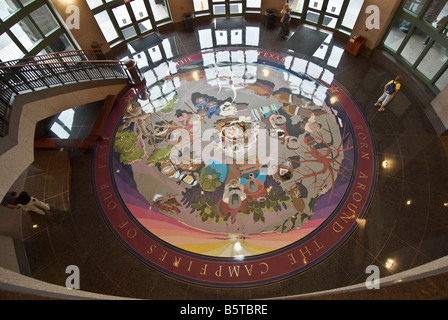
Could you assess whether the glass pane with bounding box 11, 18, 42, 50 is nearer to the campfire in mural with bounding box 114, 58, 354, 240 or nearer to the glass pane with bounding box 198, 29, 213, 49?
the campfire in mural with bounding box 114, 58, 354, 240

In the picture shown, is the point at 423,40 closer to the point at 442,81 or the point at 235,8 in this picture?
the point at 442,81

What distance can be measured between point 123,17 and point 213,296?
12867 mm

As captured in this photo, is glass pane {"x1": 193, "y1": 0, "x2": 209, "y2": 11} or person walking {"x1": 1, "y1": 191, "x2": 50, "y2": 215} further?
glass pane {"x1": 193, "y1": 0, "x2": 209, "y2": 11}

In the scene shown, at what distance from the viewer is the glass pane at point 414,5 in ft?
27.4

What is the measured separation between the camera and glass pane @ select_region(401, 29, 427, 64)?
922 centimetres

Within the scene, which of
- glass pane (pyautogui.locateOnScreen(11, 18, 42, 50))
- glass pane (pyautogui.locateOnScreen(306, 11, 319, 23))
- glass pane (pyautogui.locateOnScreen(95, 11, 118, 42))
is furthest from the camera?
glass pane (pyautogui.locateOnScreen(306, 11, 319, 23))

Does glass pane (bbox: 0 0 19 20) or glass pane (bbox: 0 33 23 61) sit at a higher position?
glass pane (bbox: 0 0 19 20)

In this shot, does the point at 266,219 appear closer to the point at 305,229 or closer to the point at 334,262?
the point at 305,229

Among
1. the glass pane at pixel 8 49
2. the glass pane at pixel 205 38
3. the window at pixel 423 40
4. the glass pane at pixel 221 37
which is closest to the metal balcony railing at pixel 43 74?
the glass pane at pixel 8 49

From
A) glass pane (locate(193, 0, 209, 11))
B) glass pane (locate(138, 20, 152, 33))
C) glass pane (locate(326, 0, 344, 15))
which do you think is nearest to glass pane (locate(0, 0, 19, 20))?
glass pane (locate(138, 20, 152, 33))

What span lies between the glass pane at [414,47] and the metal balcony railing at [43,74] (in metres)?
11.0

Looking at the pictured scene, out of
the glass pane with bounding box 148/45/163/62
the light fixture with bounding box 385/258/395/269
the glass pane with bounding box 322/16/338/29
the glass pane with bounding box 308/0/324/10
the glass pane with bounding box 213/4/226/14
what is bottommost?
the light fixture with bounding box 385/258/395/269

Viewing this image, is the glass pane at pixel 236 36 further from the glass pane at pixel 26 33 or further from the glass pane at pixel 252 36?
the glass pane at pixel 26 33

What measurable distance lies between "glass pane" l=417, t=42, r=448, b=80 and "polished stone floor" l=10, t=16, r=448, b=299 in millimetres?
1001
